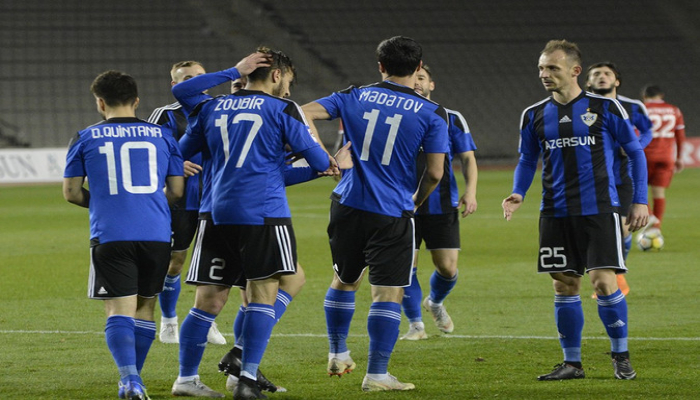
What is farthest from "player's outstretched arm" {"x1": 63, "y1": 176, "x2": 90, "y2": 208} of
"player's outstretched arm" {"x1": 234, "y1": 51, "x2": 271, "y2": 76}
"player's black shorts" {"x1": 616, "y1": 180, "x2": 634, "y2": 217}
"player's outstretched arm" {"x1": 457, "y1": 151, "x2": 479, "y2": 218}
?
"player's black shorts" {"x1": 616, "y1": 180, "x2": 634, "y2": 217}

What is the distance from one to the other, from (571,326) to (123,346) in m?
2.43

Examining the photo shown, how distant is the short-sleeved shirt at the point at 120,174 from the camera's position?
16.5 ft

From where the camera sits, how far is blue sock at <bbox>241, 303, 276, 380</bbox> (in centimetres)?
510

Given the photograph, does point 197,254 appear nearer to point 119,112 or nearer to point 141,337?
point 141,337

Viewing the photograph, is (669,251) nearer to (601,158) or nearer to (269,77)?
(601,158)

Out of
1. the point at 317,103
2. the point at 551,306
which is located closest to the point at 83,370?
the point at 317,103

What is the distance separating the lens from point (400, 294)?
18.0 feet

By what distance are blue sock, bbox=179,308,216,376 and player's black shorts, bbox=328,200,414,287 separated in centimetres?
80

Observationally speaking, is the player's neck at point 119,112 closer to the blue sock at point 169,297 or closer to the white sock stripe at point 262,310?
the white sock stripe at point 262,310

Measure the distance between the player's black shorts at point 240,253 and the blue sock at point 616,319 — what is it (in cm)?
178

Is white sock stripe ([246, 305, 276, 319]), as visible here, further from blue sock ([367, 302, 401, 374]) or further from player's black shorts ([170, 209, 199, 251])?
player's black shorts ([170, 209, 199, 251])

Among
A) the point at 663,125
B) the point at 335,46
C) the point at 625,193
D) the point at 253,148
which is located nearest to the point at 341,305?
the point at 253,148

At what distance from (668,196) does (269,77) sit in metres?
17.3

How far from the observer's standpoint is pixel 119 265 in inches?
198
